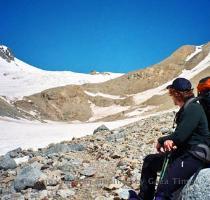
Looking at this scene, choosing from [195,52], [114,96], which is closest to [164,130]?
[114,96]

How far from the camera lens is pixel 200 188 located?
6.59m

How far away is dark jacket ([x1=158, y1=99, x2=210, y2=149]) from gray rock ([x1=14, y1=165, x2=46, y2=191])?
536cm

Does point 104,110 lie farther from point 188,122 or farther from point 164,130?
point 188,122

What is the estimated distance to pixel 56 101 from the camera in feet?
344

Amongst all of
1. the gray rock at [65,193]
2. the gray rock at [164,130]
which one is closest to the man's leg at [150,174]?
the gray rock at [65,193]

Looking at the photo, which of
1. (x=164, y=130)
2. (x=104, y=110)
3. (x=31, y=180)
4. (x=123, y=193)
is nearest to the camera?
(x=123, y=193)

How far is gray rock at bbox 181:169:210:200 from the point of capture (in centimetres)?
654

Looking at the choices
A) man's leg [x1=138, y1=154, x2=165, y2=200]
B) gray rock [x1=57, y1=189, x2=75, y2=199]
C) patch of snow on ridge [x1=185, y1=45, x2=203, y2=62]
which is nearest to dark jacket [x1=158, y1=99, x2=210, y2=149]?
man's leg [x1=138, y1=154, x2=165, y2=200]

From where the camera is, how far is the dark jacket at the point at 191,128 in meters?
6.56

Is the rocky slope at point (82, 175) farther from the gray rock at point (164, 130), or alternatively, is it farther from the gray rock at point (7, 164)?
the gray rock at point (164, 130)

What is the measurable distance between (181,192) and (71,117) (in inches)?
3704

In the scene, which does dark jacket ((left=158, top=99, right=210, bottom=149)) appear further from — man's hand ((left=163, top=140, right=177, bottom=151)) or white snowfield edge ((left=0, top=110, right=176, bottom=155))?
white snowfield edge ((left=0, top=110, right=176, bottom=155))

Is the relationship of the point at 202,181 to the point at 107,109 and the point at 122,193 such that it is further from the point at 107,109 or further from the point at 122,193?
the point at 107,109

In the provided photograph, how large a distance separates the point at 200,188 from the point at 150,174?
37.7 inches
